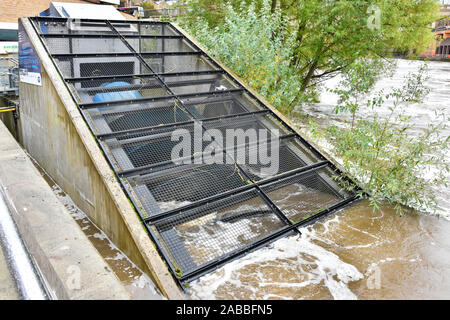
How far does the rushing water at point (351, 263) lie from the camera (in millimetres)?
3754

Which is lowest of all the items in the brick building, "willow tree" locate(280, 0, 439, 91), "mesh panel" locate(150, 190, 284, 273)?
"mesh panel" locate(150, 190, 284, 273)

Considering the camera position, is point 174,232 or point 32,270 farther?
point 174,232

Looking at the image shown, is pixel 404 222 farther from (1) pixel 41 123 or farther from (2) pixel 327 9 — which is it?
(2) pixel 327 9

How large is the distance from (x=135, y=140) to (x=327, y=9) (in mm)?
7677

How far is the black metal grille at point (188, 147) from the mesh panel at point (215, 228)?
14mm

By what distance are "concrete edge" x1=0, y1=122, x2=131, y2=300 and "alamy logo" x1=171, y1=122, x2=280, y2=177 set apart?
186 cm

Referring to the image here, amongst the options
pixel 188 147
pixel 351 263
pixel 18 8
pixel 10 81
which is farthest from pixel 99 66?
pixel 18 8

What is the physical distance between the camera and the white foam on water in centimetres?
373

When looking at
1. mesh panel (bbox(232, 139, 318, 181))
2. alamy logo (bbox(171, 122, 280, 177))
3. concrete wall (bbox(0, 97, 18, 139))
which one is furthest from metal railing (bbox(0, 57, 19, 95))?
mesh panel (bbox(232, 139, 318, 181))

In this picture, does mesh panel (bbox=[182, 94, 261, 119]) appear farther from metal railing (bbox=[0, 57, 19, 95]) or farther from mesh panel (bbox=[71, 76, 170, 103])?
metal railing (bbox=[0, 57, 19, 95])

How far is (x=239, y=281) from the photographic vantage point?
384cm

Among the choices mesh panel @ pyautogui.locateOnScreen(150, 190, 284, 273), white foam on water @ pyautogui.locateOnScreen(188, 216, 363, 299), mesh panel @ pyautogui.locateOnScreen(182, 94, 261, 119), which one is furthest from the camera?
mesh panel @ pyautogui.locateOnScreen(182, 94, 261, 119)
